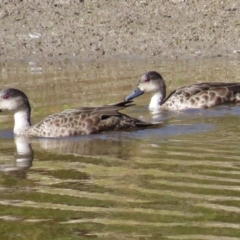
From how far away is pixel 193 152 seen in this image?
8.83 metres

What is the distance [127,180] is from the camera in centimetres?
765

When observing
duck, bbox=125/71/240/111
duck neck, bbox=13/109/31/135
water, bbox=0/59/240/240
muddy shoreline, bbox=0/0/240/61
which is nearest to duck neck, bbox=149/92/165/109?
duck, bbox=125/71/240/111

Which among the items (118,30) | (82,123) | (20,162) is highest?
(118,30)

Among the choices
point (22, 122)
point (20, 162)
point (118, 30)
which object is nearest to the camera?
point (20, 162)

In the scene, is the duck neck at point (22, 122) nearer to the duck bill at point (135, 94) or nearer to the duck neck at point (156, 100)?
the duck bill at point (135, 94)

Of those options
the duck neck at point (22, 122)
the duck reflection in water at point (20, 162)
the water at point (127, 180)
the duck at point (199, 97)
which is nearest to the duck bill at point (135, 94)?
the duck at point (199, 97)

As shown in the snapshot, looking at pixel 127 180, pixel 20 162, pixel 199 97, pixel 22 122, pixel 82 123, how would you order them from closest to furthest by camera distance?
1. pixel 127 180
2. pixel 20 162
3. pixel 82 123
4. pixel 22 122
5. pixel 199 97

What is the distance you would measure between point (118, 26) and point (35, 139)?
865 cm

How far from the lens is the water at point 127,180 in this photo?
6242 mm

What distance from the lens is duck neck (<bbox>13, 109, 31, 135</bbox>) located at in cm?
1102

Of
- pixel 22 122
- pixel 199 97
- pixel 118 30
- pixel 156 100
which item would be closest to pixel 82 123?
pixel 22 122

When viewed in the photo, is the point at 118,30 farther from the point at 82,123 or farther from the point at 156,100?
the point at 82,123

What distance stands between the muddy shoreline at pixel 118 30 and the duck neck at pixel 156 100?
4.62 meters

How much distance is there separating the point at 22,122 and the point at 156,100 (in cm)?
247
